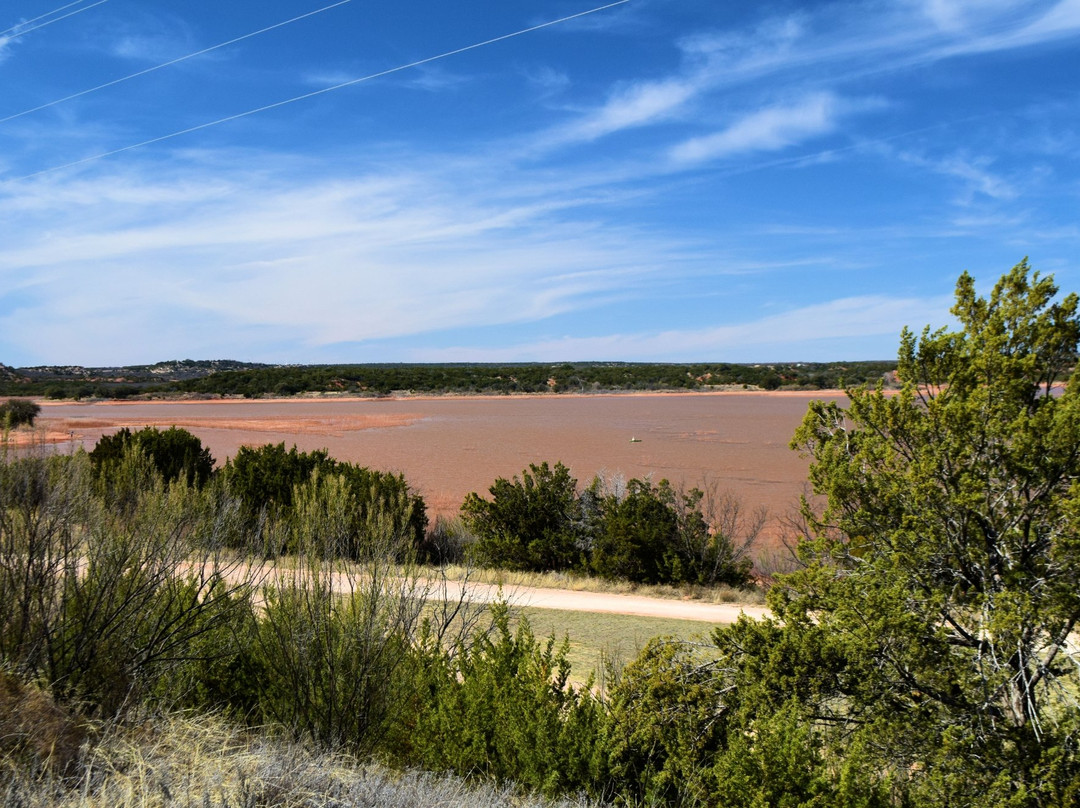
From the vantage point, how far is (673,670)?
224 inches

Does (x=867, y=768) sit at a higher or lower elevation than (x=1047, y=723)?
lower

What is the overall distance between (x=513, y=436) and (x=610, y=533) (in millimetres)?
25587

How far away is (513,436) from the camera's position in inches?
1668

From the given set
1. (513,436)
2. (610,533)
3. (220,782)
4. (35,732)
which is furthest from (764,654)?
(513,436)

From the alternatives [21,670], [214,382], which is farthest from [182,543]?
[214,382]

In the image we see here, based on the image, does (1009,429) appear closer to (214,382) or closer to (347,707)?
(347,707)

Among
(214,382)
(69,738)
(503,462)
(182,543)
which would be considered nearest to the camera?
(69,738)

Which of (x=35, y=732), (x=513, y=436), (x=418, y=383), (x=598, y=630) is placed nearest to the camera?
(x=35, y=732)

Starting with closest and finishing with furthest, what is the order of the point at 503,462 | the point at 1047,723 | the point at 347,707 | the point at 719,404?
the point at 1047,723
the point at 347,707
the point at 503,462
the point at 719,404

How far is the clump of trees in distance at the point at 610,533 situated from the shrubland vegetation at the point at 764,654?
9.74 metres

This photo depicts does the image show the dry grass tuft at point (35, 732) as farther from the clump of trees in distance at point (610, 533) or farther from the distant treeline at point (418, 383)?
the distant treeline at point (418, 383)

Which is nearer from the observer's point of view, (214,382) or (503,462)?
(503,462)

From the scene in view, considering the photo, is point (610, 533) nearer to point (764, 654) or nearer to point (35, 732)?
point (764, 654)

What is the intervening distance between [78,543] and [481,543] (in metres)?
11.8
